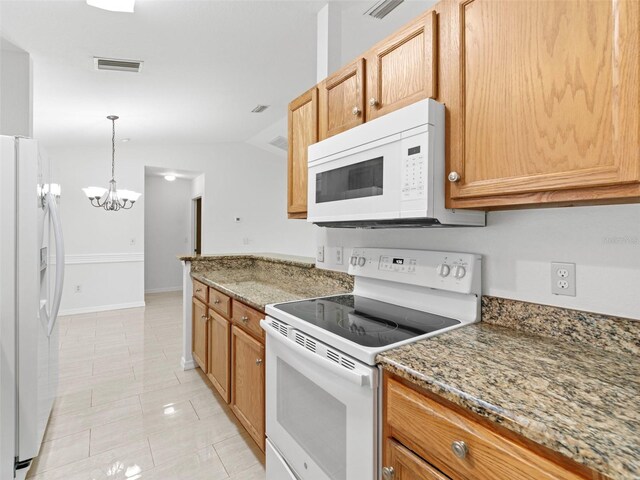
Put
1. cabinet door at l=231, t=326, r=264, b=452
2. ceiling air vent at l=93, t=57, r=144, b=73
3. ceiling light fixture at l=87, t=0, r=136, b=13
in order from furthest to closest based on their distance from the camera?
ceiling air vent at l=93, t=57, r=144, b=73 → ceiling light fixture at l=87, t=0, r=136, b=13 → cabinet door at l=231, t=326, r=264, b=452

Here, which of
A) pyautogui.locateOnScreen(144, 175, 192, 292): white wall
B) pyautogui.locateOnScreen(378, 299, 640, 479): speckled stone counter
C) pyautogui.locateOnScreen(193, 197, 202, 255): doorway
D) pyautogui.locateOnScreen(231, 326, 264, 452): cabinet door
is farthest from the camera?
pyautogui.locateOnScreen(193, 197, 202, 255): doorway

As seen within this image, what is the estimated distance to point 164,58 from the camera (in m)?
2.57

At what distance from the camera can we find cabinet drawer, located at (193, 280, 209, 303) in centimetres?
263

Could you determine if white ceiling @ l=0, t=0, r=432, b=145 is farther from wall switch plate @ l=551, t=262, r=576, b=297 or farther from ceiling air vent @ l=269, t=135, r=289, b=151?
wall switch plate @ l=551, t=262, r=576, b=297

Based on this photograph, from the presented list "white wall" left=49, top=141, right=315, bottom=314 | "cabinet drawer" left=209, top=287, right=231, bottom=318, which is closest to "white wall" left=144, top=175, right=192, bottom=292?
"white wall" left=49, top=141, right=315, bottom=314

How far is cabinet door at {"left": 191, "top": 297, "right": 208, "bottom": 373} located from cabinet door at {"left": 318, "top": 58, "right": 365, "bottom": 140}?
5.58ft

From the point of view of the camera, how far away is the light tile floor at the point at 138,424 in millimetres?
1803

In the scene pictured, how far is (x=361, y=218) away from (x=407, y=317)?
471 millimetres

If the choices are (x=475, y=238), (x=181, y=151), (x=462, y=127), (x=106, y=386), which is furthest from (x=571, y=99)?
(x=181, y=151)

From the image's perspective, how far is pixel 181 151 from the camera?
5.64 meters

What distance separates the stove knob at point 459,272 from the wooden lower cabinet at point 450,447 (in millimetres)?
578

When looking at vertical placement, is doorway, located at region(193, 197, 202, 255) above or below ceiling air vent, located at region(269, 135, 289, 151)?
below

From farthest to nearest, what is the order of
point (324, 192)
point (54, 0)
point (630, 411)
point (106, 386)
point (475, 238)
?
point (106, 386)
point (54, 0)
point (324, 192)
point (475, 238)
point (630, 411)

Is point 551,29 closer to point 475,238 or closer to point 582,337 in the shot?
point 475,238
